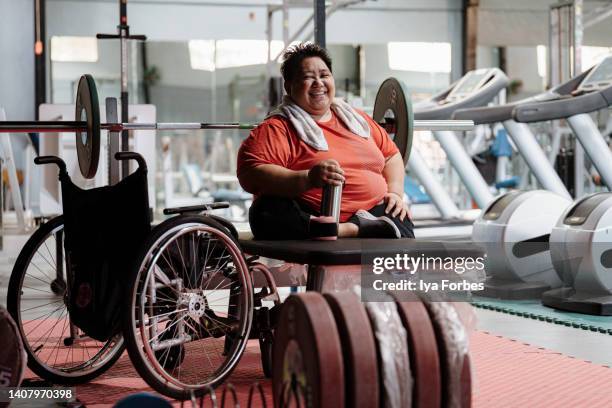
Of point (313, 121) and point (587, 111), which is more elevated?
point (587, 111)

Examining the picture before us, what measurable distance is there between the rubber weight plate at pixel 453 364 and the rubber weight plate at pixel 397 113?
5.13ft

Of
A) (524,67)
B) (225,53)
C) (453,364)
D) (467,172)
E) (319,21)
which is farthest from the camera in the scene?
(524,67)

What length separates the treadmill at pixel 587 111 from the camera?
5.74m

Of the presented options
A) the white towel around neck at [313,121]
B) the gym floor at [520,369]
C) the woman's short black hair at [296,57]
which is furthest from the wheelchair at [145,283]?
the woman's short black hair at [296,57]

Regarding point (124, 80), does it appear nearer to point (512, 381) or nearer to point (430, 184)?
point (512, 381)

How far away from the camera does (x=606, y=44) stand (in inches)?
568

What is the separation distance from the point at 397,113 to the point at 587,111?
2.69m

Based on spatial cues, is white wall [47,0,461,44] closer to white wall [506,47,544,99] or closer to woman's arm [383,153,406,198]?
white wall [506,47,544,99]

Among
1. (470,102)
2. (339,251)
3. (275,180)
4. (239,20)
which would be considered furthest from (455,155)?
(239,20)

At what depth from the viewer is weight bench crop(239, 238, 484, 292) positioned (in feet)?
7.75

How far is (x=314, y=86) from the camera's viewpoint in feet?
10.3

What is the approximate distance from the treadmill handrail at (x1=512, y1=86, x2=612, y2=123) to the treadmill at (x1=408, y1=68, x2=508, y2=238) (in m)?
1.27

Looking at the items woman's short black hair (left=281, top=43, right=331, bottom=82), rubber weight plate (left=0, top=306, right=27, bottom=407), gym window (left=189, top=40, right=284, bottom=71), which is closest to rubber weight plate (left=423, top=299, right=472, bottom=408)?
rubber weight plate (left=0, top=306, right=27, bottom=407)

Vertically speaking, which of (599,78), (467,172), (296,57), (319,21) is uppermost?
(319,21)
